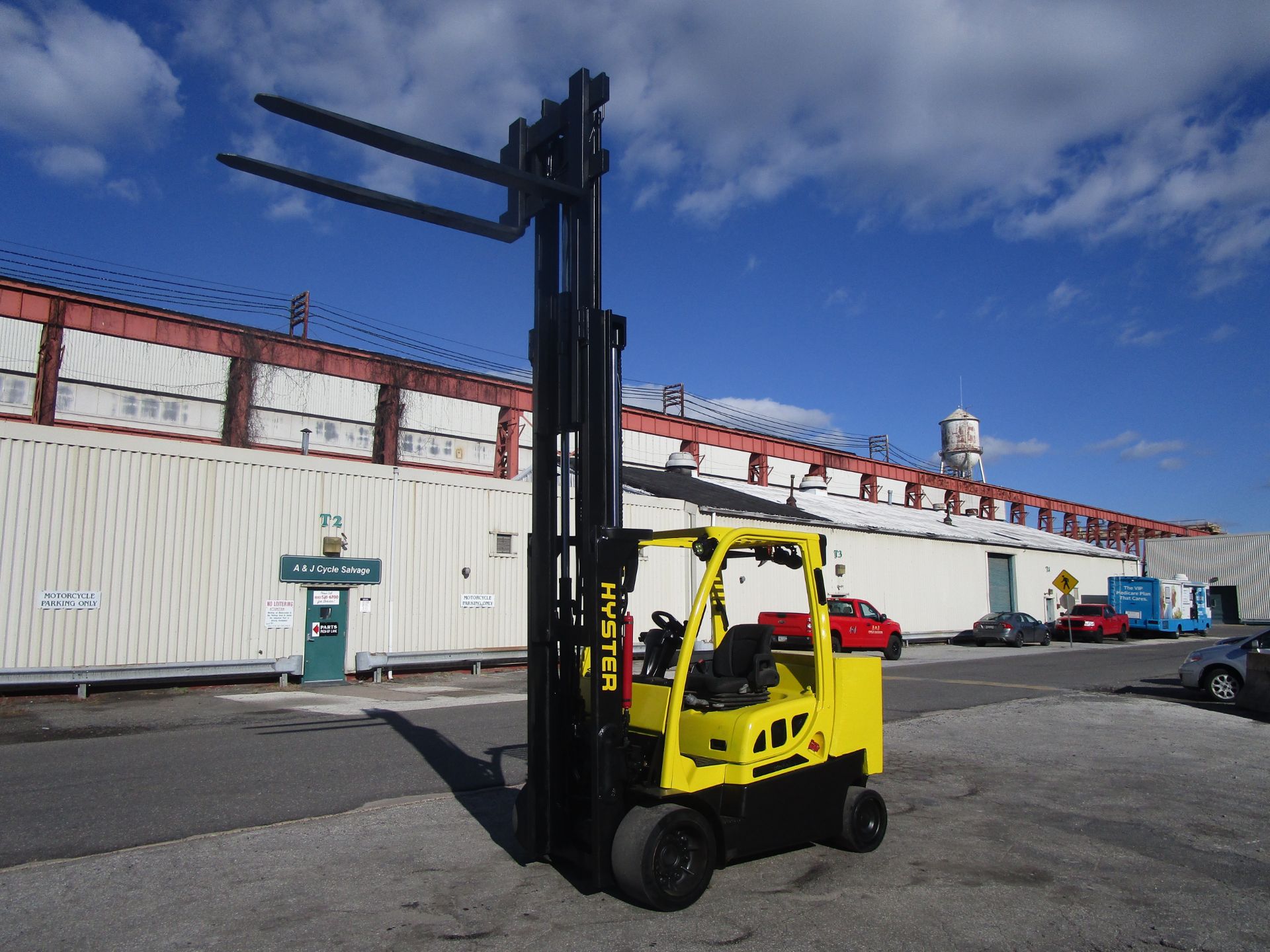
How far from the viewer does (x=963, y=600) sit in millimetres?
39188

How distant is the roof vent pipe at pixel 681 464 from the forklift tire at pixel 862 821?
101 feet

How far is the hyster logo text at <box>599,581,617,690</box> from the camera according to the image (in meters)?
5.26

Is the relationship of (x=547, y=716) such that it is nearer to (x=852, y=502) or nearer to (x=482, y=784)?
(x=482, y=784)

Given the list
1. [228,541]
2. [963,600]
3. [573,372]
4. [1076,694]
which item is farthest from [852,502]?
[573,372]

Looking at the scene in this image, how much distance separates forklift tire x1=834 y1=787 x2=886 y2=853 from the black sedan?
102 feet

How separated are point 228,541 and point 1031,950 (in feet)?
55.2

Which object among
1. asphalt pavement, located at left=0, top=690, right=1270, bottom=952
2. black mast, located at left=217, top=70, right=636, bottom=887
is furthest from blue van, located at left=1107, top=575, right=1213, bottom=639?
black mast, located at left=217, top=70, right=636, bottom=887

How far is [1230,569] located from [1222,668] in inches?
2275

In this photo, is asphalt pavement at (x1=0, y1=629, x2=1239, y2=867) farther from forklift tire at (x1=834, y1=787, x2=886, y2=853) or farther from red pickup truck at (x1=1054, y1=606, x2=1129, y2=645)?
red pickup truck at (x1=1054, y1=606, x2=1129, y2=645)

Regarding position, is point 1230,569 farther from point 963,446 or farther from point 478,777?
point 478,777

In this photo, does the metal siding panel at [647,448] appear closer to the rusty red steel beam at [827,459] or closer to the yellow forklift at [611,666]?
the rusty red steel beam at [827,459]

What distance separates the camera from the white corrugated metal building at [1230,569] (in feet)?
201

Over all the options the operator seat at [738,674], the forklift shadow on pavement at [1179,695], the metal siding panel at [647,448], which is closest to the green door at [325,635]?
the operator seat at [738,674]

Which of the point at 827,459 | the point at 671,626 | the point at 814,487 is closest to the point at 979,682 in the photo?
the point at 671,626
